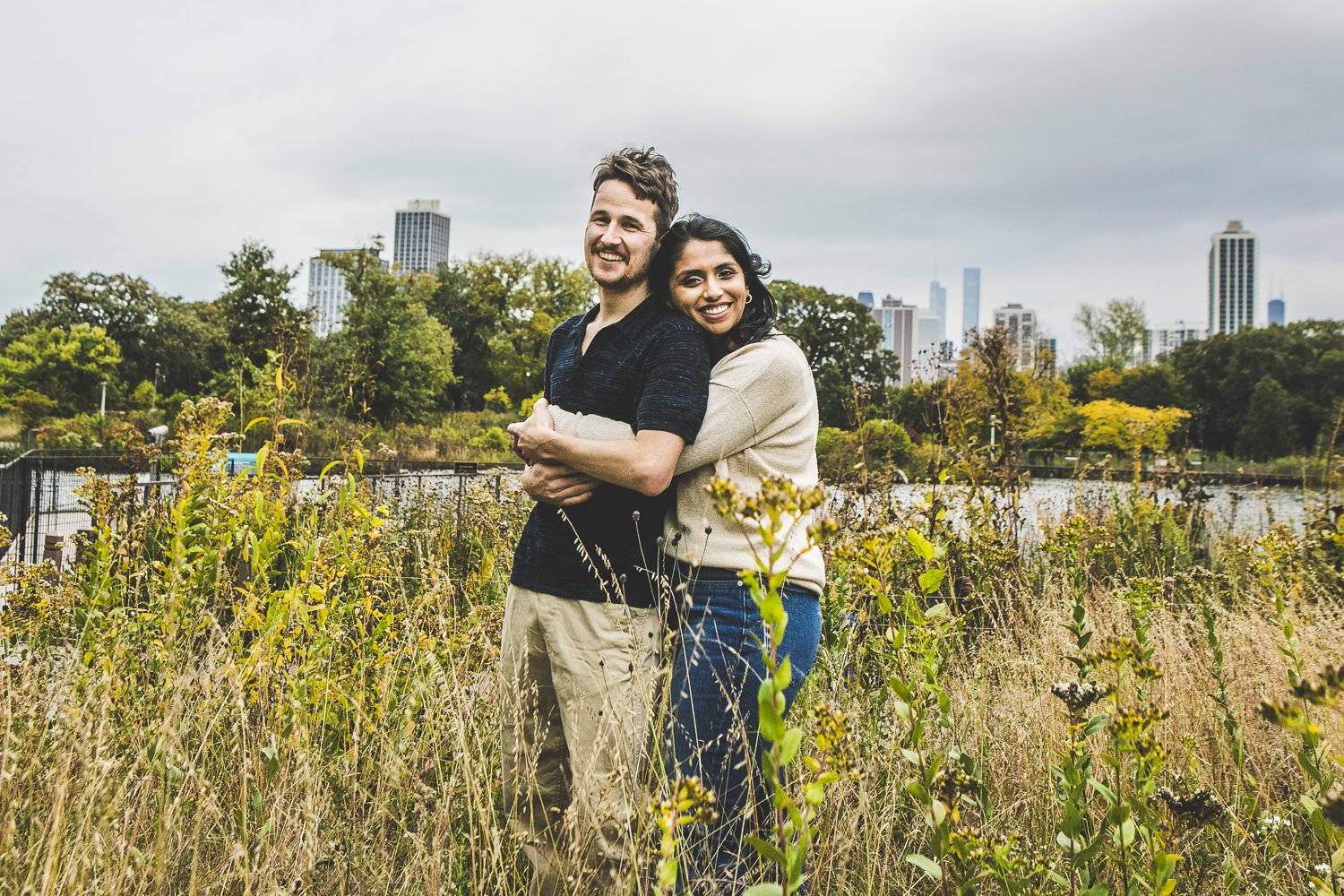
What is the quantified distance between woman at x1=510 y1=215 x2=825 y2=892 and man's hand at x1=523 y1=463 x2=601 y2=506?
42 millimetres

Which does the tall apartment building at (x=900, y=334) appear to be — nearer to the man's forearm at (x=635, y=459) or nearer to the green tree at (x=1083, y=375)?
the man's forearm at (x=635, y=459)

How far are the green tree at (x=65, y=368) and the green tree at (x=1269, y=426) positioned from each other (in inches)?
1861

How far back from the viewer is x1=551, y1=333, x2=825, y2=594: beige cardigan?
1910 mm

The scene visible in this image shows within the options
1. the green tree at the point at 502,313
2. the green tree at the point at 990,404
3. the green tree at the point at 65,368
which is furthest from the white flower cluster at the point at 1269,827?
the green tree at the point at 65,368

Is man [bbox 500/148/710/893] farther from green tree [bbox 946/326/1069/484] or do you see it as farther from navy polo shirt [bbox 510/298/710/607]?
green tree [bbox 946/326/1069/484]

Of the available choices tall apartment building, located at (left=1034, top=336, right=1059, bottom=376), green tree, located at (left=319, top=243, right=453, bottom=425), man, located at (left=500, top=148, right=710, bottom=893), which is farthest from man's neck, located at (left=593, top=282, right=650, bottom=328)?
green tree, located at (left=319, top=243, right=453, bottom=425)

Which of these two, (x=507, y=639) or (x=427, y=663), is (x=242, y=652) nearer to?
(x=427, y=663)

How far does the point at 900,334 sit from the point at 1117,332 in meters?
34.3

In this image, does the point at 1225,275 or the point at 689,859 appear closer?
the point at 689,859

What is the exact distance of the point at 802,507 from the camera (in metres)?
1.13

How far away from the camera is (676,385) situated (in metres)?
1.91

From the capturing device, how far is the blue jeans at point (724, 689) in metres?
1.85

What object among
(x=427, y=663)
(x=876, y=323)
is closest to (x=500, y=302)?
(x=876, y=323)

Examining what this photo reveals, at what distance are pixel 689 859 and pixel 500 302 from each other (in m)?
45.7
